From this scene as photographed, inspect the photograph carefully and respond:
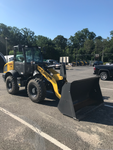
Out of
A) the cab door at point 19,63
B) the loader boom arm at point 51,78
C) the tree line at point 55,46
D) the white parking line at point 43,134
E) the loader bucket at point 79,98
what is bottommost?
the white parking line at point 43,134

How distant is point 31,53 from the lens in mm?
6137

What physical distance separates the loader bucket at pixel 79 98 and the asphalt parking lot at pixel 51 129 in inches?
8.1

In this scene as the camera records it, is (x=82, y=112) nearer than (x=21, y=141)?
No

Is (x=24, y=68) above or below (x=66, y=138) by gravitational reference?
above

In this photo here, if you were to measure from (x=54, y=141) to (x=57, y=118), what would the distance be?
1120mm

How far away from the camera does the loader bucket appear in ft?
12.8

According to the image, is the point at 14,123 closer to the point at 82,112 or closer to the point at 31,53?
the point at 82,112

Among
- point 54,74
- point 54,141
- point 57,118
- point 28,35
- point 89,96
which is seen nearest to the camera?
point 54,141

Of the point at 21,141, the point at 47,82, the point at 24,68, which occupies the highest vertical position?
the point at 24,68

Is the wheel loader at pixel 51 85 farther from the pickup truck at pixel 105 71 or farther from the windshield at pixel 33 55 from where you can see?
the pickup truck at pixel 105 71

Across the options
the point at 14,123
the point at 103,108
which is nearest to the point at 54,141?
the point at 14,123

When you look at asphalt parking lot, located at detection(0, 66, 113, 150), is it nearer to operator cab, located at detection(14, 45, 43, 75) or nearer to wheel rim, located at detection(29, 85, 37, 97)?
wheel rim, located at detection(29, 85, 37, 97)

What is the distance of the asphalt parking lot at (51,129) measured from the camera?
274 cm

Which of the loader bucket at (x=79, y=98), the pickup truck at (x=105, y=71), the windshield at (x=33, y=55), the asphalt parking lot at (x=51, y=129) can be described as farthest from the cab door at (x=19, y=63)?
the pickup truck at (x=105, y=71)
